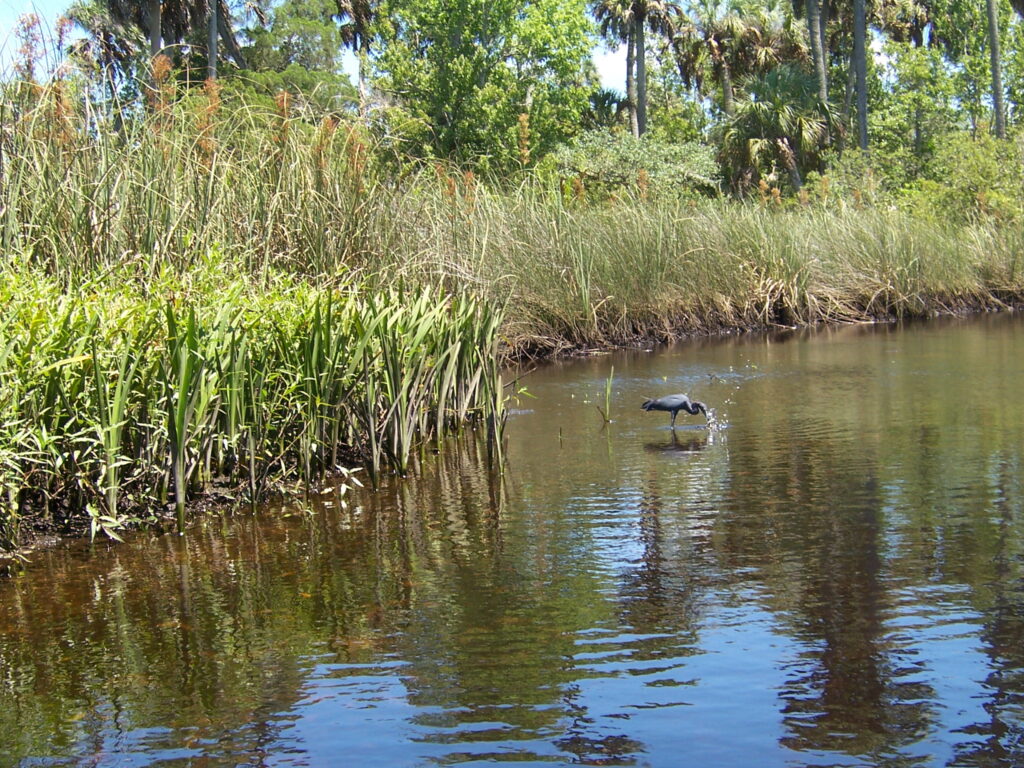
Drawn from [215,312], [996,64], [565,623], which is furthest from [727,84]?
[565,623]

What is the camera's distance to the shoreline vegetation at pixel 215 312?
6.01 metres

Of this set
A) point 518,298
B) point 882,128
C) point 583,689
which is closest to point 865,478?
point 583,689

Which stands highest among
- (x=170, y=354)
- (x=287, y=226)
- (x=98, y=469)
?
(x=287, y=226)

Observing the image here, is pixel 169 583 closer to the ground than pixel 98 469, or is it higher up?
closer to the ground

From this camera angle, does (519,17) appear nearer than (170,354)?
No

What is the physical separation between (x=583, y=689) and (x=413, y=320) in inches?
172

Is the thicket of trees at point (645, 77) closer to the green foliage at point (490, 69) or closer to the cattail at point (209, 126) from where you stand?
the green foliage at point (490, 69)

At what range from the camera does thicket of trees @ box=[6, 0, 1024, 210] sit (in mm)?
32094

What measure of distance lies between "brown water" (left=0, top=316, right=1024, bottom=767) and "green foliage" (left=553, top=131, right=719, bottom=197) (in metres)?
23.9

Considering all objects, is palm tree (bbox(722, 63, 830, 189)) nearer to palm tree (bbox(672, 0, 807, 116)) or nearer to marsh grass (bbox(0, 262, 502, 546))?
palm tree (bbox(672, 0, 807, 116))

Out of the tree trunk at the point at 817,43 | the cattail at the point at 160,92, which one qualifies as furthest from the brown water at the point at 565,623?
the tree trunk at the point at 817,43

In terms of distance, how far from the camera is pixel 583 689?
4.04 metres

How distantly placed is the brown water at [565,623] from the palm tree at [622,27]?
113ft

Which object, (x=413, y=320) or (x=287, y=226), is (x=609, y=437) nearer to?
(x=413, y=320)
